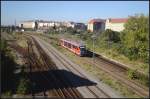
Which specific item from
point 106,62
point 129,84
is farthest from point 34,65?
point 129,84

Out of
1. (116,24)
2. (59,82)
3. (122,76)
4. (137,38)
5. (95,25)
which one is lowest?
(59,82)

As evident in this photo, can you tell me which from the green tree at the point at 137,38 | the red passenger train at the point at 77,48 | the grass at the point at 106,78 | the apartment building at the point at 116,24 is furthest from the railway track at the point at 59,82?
the apartment building at the point at 116,24

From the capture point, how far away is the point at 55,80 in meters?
33.4

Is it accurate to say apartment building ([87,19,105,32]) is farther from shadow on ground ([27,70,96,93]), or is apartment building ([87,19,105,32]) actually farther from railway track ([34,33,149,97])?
shadow on ground ([27,70,96,93])

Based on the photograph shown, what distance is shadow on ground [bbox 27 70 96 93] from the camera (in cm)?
3025

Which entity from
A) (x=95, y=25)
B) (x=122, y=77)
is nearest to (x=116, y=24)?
(x=95, y=25)

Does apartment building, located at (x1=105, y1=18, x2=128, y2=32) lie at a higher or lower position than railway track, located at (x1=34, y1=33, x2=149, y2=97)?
higher

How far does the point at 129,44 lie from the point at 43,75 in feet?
73.9

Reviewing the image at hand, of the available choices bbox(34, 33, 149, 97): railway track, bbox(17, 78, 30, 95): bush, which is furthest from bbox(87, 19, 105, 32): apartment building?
bbox(17, 78, 30, 95): bush

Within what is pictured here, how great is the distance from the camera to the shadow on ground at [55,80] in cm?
3025

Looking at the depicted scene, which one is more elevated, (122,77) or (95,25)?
(95,25)

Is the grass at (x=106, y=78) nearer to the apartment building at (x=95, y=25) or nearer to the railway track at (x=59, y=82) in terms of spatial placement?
the railway track at (x=59, y=82)

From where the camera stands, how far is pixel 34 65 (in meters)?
43.3

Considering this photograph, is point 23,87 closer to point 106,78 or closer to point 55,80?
point 55,80
